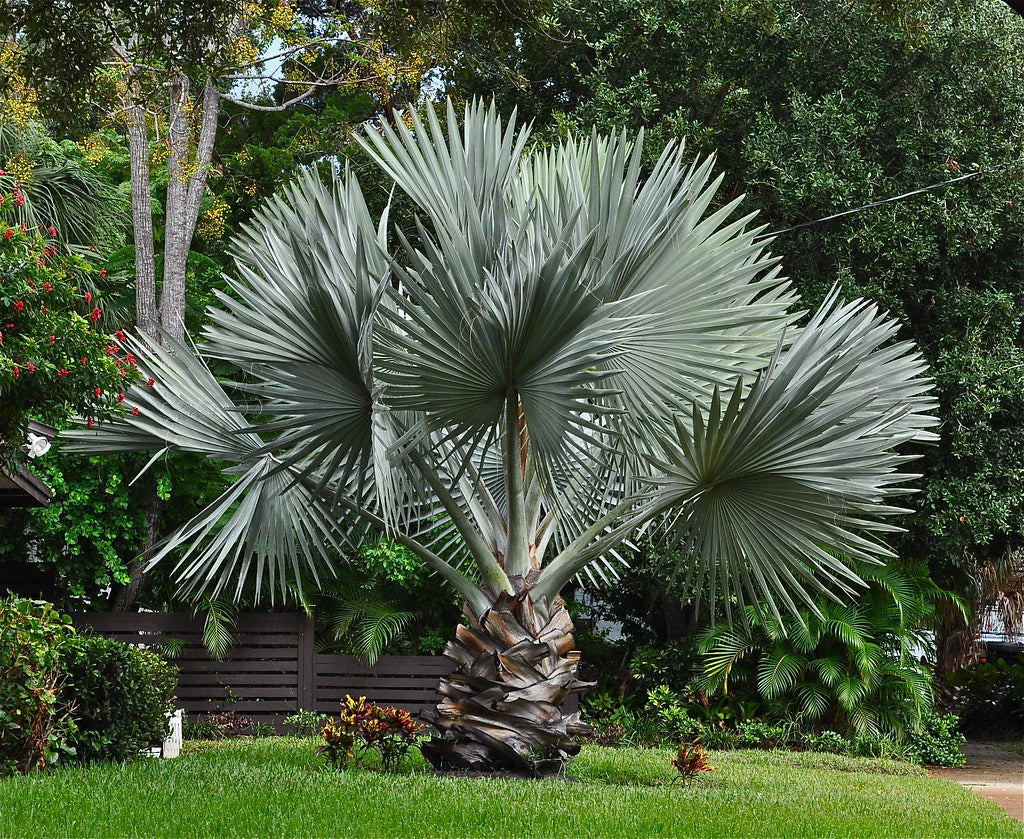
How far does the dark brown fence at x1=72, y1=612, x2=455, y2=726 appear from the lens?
12875mm

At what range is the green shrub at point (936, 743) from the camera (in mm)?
12383

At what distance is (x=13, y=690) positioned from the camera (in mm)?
6664

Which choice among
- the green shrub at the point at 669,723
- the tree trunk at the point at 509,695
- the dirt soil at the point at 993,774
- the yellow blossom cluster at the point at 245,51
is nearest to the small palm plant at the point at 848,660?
the green shrub at the point at 669,723

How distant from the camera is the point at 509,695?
24.4 ft

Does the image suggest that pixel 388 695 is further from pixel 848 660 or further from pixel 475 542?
pixel 475 542

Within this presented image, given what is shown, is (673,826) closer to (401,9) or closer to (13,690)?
(13,690)

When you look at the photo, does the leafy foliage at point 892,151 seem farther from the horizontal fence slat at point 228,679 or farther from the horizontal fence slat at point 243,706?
the horizontal fence slat at point 243,706

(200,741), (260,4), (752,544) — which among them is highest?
(260,4)

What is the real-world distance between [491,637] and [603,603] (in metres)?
8.56

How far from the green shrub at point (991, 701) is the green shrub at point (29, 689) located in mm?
13169

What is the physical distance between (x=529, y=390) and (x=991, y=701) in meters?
12.6

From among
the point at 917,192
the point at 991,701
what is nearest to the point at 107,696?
the point at 917,192

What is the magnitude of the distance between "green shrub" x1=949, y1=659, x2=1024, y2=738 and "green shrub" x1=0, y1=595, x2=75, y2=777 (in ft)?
43.2

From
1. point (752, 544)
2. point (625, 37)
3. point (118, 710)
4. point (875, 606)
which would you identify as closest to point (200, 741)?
point (118, 710)
